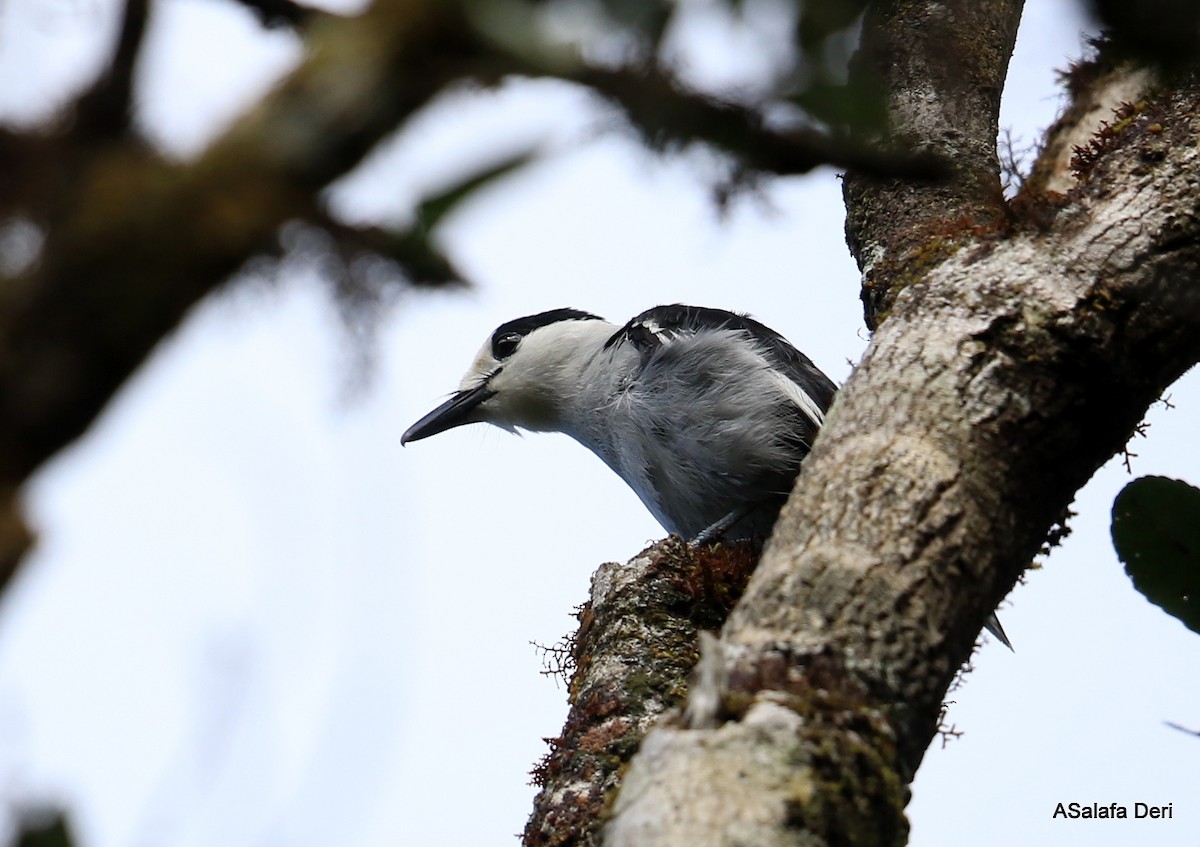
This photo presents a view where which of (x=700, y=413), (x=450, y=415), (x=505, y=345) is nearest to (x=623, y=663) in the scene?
(x=700, y=413)

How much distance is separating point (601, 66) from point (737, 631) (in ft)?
3.96

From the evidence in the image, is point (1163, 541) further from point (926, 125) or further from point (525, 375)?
point (525, 375)

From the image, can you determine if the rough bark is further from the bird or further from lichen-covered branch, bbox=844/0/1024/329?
the bird

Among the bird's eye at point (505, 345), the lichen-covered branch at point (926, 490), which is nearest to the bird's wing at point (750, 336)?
the bird's eye at point (505, 345)

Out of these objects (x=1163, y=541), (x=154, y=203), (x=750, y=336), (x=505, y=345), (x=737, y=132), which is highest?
(x=505, y=345)

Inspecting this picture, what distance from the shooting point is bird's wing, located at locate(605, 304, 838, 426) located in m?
4.59

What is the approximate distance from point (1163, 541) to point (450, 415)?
3740mm

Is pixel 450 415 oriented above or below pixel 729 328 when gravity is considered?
above

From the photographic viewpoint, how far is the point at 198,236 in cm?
94

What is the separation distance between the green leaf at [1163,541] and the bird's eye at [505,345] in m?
3.62

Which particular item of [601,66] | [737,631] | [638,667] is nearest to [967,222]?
[638,667]

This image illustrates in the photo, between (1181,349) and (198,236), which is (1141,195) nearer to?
(1181,349)

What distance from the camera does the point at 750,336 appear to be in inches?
186

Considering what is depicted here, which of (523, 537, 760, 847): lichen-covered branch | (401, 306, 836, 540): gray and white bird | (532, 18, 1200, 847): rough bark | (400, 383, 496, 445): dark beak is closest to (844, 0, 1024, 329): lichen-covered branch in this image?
(532, 18, 1200, 847): rough bark
